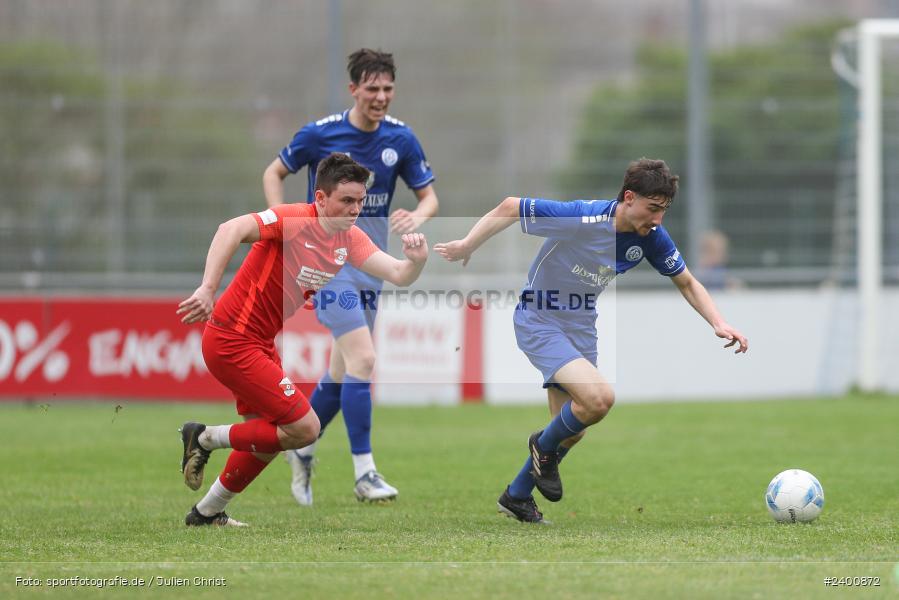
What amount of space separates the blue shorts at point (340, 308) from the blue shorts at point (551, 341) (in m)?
1.16

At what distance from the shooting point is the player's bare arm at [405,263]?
21.5 ft

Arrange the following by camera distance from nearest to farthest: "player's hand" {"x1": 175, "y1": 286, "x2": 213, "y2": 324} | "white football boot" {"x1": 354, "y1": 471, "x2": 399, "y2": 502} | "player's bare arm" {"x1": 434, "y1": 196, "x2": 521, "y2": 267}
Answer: "player's hand" {"x1": 175, "y1": 286, "x2": 213, "y2": 324} → "player's bare arm" {"x1": 434, "y1": 196, "x2": 521, "y2": 267} → "white football boot" {"x1": 354, "y1": 471, "x2": 399, "y2": 502}

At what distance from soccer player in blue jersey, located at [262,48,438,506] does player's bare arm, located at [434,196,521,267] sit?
0.80 meters

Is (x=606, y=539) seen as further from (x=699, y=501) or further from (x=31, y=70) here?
(x=31, y=70)

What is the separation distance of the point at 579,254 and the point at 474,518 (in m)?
1.60

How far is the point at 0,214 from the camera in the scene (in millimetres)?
15414

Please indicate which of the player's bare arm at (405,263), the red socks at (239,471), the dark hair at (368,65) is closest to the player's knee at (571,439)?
the player's bare arm at (405,263)

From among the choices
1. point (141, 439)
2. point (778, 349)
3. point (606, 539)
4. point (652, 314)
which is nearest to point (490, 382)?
point (652, 314)

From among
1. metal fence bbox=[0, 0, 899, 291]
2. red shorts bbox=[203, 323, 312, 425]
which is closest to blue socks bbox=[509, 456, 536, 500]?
red shorts bbox=[203, 323, 312, 425]

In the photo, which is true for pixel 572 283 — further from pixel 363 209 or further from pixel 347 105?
pixel 347 105

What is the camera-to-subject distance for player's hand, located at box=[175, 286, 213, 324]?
5.84 meters

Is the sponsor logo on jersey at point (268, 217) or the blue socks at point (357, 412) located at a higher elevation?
the sponsor logo on jersey at point (268, 217)

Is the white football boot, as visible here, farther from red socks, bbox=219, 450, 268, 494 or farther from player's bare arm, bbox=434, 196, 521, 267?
player's bare arm, bbox=434, 196, 521, 267

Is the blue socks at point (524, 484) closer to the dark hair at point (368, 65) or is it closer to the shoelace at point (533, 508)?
the shoelace at point (533, 508)
